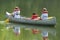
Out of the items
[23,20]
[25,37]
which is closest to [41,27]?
[23,20]

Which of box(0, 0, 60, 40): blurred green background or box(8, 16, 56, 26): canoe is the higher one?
box(0, 0, 60, 40): blurred green background

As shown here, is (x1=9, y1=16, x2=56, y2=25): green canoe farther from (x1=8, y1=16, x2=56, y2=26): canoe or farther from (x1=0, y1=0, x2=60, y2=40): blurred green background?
(x1=0, y1=0, x2=60, y2=40): blurred green background

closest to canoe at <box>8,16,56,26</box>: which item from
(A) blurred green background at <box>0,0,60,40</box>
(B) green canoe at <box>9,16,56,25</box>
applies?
(B) green canoe at <box>9,16,56,25</box>

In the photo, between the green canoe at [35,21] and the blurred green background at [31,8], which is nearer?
the green canoe at [35,21]

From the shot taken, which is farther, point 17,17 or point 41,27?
point 17,17

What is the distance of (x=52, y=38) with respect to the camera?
15391 millimetres

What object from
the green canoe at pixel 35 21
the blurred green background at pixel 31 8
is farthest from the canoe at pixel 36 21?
the blurred green background at pixel 31 8

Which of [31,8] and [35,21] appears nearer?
[35,21]

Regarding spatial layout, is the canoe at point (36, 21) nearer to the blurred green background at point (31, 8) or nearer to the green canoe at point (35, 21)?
the green canoe at point (35, 21)

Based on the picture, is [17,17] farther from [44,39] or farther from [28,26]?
[44,39]

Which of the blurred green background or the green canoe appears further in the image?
the blurred green background

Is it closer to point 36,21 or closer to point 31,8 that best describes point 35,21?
point 36,21

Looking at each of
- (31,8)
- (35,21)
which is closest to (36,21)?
(35,21)

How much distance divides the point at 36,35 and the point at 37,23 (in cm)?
403
